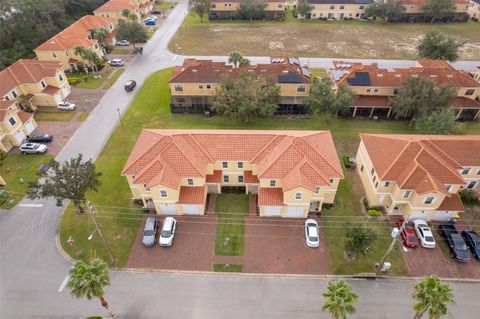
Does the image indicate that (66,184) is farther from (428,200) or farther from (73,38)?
(73,38)

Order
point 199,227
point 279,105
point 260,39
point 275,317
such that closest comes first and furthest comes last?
point 275,317 → point 199,227 → point 279,105 → point 260,39

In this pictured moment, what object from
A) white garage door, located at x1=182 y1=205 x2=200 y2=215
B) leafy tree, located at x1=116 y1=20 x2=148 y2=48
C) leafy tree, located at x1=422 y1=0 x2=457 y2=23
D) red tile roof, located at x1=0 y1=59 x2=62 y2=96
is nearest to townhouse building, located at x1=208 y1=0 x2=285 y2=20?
leafy tree, located at x1=116 y1=20 x2=148 y2=48

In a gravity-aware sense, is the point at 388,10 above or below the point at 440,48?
above

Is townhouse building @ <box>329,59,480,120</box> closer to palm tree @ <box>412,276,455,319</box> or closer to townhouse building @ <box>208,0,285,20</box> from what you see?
palm tree @ <box>412,276,455,319</box>

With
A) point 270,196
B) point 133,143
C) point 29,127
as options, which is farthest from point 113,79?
point 270,196

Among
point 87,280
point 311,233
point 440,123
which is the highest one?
point 440,123

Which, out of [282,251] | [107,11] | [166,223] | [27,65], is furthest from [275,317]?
[107,11]

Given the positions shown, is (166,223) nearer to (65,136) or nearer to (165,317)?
(165,317)
